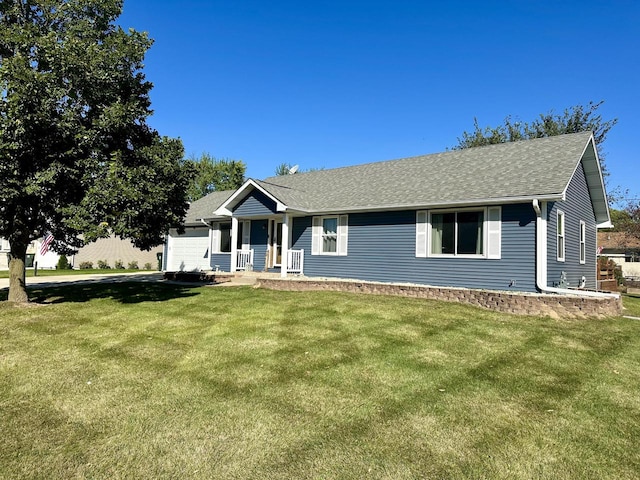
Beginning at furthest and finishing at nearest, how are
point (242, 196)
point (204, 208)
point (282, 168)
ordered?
point (282, 168)
point (204, 208)
point (242, 196)

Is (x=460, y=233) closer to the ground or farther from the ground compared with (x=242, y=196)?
closer to the ground

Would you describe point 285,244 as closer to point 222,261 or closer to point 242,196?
point 242,196

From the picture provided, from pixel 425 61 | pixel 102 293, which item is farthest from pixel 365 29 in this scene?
pixel 102 293

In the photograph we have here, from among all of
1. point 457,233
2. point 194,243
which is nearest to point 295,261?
point 457,233

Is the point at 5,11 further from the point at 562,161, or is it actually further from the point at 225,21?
the point at 562,161

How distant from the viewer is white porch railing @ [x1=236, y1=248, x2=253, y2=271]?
17673 mm

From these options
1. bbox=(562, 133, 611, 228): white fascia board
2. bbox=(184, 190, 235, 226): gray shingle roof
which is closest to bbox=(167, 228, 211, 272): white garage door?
bbox=(184, 190, 235, 226): gray shingle roof

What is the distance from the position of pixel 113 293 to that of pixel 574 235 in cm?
1593

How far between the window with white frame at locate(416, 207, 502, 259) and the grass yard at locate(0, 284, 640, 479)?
358 cm

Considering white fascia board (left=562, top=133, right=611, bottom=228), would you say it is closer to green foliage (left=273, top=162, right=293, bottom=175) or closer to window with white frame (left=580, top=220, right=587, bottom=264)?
window with white frame (left=580, top=220, right=587, bottom=264)

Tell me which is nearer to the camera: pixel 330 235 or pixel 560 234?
pixel 560 234

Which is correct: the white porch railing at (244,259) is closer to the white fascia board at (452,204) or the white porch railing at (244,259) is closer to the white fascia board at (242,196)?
the white fascia board at (242,196)

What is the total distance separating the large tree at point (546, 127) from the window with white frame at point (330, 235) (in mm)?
23464

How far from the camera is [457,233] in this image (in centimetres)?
1232
